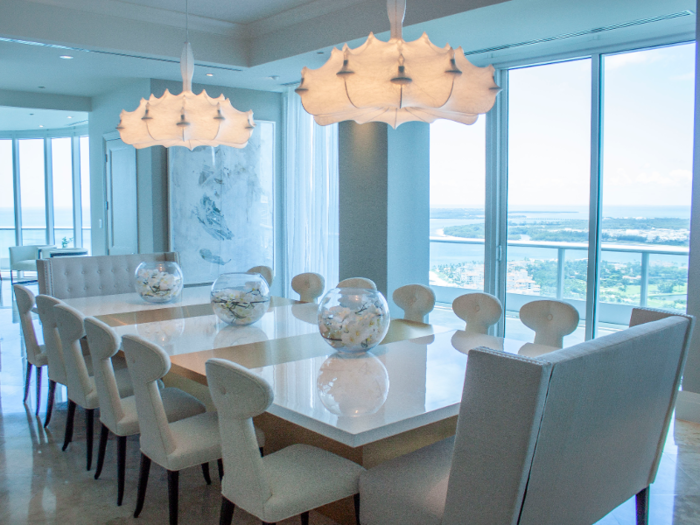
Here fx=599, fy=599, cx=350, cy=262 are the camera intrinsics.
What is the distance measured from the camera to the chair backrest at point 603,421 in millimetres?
1535

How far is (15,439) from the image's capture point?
3496mm

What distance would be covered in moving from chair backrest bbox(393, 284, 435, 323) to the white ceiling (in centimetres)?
186

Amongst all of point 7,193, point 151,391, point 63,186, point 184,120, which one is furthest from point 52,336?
point 7,193

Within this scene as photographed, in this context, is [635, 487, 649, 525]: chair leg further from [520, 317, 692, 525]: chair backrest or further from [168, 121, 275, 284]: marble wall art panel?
[168, 121, 275, 284]: marble wall art panel

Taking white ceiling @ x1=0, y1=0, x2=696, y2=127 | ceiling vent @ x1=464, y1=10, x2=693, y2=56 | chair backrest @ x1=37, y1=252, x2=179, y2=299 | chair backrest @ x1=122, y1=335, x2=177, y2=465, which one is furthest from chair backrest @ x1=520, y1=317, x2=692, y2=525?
chair backrest @ x1=37, y1=252, x2=179, y2=299

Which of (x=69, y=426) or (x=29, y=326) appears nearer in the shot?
(x=69, y=426)

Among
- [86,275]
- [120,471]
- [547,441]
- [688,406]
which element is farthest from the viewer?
[86,275]

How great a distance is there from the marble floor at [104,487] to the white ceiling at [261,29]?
272cm

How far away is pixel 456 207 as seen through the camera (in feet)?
18.2

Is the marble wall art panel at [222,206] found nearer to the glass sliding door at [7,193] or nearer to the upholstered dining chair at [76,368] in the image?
the upholstered dining chair at [76,368]

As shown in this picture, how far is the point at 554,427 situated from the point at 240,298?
1.95 metres

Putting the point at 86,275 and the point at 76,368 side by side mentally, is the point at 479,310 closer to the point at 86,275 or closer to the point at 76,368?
the point at 76,368

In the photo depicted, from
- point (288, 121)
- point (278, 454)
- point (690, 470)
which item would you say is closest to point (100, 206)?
point (288, 121)

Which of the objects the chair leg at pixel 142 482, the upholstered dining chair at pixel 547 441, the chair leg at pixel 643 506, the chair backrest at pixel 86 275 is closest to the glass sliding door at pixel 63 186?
the chair backrest at pixel 86 275
